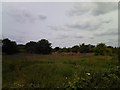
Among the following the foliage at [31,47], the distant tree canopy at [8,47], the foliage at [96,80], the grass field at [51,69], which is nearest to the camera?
the foliage at [96,80]

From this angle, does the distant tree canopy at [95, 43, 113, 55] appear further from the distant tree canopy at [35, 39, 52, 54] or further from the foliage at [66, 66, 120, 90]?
the distant tree canopy at [35, 39, 52, 54]

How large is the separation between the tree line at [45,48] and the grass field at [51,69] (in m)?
0.14

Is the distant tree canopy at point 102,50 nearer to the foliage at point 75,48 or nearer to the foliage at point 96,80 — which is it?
the foliage at point 75,48

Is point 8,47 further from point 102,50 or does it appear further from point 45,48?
point 102,50

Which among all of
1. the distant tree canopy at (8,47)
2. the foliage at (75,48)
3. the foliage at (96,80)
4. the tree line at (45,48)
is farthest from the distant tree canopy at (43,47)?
the foliage at (96,80)

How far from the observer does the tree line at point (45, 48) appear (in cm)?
559

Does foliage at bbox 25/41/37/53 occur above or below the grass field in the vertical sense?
above

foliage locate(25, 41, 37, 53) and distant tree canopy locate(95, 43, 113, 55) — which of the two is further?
distant tree canopy locate(95, 43, 113, 55)

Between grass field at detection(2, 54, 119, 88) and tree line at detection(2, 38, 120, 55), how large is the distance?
139 millimetres

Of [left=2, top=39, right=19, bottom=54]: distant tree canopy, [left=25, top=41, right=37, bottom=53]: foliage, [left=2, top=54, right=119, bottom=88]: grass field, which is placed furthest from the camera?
[left=25, top=41, right=37, bottom=53]: foliage

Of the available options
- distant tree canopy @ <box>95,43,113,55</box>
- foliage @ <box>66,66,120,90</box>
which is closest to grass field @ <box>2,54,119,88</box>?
foliage @ <box>66,66,120,90</box>

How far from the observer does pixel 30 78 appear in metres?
5.23

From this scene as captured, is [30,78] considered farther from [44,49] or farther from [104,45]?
[104,45]

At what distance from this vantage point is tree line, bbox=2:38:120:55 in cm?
559
